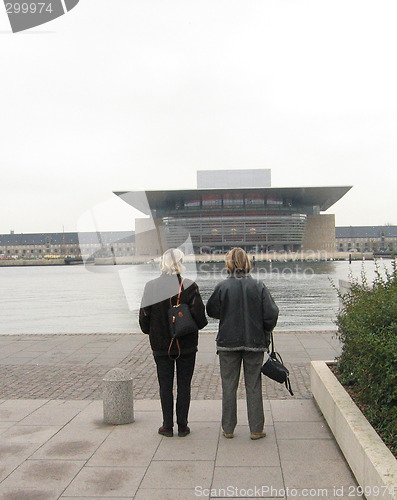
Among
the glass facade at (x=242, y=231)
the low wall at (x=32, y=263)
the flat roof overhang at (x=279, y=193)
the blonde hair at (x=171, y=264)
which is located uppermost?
the flat roof overhang at (x=279, y=193)

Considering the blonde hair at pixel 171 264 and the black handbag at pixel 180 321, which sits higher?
the blonde hair at pixel 171 264

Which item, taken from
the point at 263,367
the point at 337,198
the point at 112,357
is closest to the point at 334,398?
the point at 263,367

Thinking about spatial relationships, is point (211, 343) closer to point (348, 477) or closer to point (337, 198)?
point (348, 477)

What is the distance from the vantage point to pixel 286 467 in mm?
5262

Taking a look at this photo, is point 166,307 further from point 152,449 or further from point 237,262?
point 152,449

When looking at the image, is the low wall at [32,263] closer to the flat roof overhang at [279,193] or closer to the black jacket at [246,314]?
the flat roof overhang at [279,193]

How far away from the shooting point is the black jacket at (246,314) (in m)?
5.81

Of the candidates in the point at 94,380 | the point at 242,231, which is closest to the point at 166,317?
the point at 94,380

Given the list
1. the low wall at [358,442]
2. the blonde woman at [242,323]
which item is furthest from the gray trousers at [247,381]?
the low wall at [358,442]

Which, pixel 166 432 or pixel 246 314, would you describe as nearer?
pixel 246 314

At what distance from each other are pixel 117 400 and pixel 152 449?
3.63 ft

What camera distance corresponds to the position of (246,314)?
19.1ft

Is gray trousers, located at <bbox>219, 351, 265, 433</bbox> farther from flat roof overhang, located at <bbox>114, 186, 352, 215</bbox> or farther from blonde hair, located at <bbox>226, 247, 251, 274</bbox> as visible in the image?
flat roof overhang, located at <bbox>114, 186, 352, 215</bbox>

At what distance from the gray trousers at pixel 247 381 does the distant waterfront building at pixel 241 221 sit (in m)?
123
